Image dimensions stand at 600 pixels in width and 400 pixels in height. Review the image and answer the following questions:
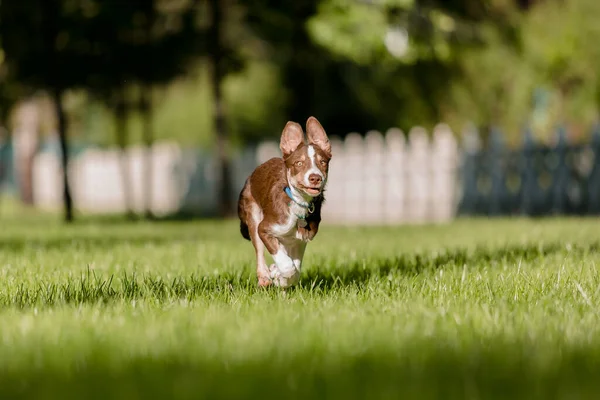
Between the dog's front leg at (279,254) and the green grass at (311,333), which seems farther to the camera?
the dog's front leg at (279,254)

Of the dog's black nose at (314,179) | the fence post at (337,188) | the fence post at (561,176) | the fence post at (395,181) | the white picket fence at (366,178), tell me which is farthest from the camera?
the fence post at (337,188)

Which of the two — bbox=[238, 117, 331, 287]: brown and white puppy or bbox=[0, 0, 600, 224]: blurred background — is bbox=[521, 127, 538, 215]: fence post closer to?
bbox=[0, 0, 600, 224]: blurred background

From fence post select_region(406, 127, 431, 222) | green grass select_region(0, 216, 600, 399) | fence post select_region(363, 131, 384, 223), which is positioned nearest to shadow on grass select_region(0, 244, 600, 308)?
green grass select_region(0, 216, 600, 399)

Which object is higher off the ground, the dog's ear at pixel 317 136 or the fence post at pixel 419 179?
the dog's ear at pixel 317 136

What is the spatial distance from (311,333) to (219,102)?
14.1 metres

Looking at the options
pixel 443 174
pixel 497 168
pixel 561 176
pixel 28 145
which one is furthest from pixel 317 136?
pixel 28 145

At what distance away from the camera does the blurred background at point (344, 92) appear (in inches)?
643

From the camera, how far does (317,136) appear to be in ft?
15.9

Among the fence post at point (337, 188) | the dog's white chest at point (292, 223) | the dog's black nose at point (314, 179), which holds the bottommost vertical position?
the fence post at point (337, 188)

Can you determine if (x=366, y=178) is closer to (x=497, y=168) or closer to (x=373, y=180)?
(x=373, y=180)

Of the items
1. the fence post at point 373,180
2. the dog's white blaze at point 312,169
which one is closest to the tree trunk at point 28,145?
the fence post at point 373,180

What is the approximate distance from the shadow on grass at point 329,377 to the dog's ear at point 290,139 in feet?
6.02

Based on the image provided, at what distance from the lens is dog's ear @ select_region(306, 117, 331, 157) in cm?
480

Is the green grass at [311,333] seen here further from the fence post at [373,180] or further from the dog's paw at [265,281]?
the fence post at [373,180]
